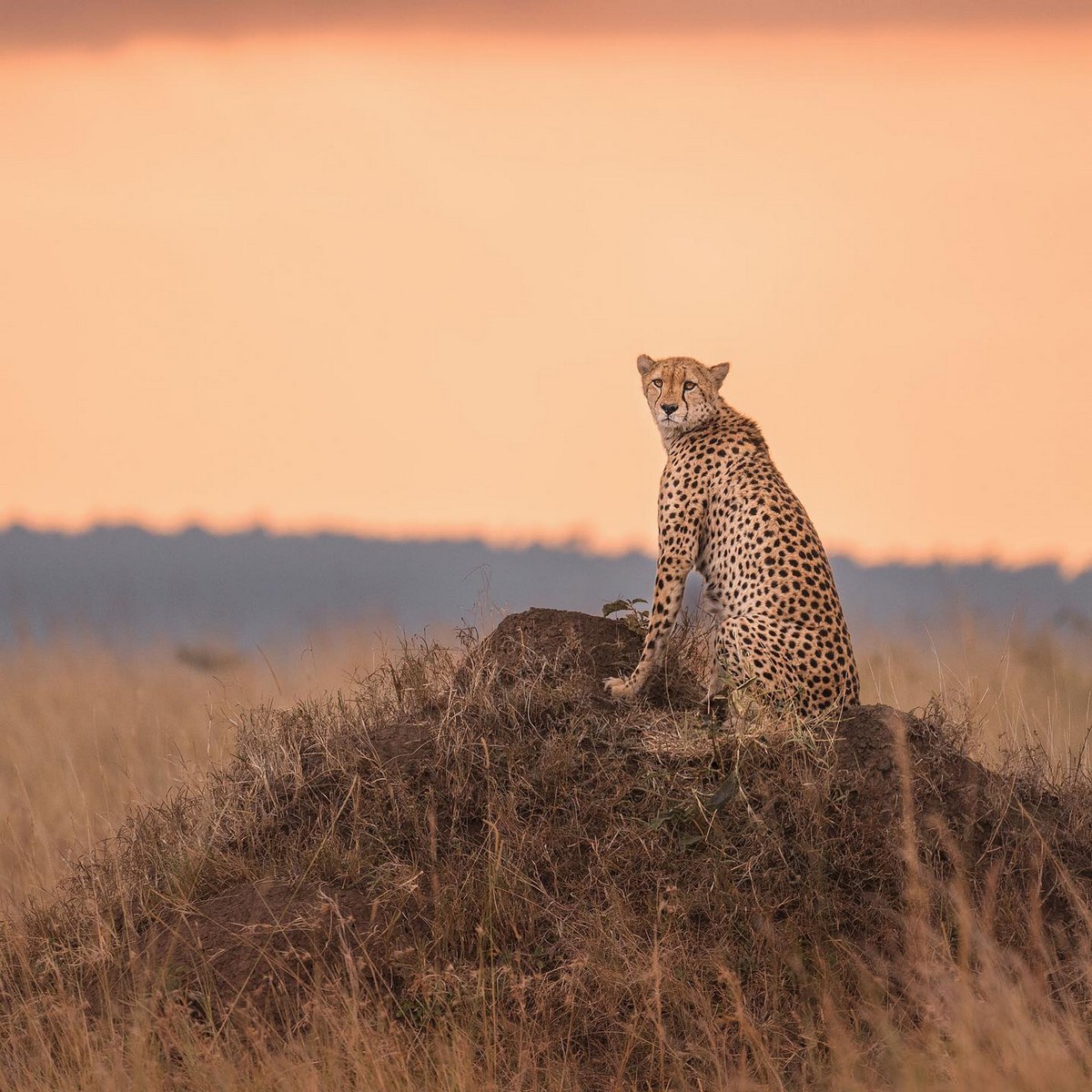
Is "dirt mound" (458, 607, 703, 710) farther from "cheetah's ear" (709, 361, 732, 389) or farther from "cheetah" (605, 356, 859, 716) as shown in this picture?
"cheetah's ear" (709, 361, 732, 389)

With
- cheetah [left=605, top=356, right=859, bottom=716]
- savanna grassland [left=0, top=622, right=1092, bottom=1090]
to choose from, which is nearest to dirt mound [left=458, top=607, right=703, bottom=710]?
savanna grassland [left=0, top=622, right=1092, bottom=1090]

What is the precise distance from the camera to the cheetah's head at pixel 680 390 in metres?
6.84

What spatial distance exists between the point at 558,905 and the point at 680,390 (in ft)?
8.40

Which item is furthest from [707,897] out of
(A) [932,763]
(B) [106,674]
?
(B) [106,674]

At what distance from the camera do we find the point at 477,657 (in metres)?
6.32

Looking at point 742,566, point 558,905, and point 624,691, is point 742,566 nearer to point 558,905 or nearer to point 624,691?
point 624,691

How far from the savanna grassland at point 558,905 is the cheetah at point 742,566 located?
0.84ft

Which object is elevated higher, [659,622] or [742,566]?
[742,566]

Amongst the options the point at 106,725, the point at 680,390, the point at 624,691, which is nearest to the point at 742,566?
the point at 624,691

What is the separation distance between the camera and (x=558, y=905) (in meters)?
5.44

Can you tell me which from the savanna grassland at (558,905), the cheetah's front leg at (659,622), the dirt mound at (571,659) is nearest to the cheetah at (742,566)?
the cheetah's front leg at (659,622)

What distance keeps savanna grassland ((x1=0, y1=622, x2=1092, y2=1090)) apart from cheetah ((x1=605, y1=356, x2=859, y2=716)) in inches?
10.1

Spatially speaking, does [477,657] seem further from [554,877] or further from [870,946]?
[870,946]

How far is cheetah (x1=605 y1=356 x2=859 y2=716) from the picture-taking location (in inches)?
243
